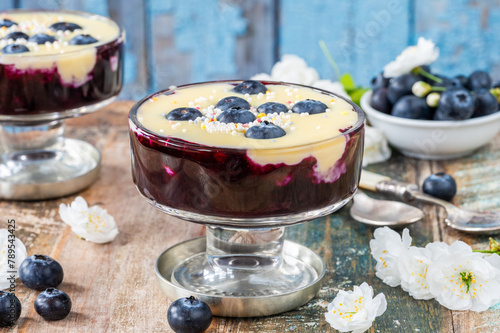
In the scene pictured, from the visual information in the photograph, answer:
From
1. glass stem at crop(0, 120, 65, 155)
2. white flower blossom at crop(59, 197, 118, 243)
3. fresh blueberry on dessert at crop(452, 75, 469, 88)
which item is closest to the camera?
white flower blossom at crop(59, 197, 118, 243)

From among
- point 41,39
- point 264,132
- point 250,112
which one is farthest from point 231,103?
point 41,39

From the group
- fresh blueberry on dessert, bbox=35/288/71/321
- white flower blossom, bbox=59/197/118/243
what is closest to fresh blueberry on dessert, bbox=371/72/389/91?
white flower blossom, bbox=59/197/118/243

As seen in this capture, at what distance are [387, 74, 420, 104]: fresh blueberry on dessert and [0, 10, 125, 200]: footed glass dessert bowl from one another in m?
0.68

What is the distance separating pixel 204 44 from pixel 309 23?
45cm

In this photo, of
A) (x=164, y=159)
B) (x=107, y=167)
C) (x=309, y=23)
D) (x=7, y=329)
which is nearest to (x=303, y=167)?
(x=164, y=159)

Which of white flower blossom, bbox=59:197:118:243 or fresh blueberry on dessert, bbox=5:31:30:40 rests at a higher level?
fresh blueberry on dessert, bbox=5:31:30:40

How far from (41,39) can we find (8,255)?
55 cm

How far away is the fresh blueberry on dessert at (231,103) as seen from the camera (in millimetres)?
1177

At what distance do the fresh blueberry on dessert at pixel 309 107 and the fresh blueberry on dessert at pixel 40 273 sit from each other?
49cm

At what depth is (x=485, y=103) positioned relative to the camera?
5.73 feet

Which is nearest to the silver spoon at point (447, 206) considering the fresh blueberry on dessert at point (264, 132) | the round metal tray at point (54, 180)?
the fresh blueberry on dessert at point (264, 132)

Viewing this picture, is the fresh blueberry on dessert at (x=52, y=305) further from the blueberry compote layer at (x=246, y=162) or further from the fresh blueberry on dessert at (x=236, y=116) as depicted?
the fresh blueberry on dessert at (x=236, y=116)

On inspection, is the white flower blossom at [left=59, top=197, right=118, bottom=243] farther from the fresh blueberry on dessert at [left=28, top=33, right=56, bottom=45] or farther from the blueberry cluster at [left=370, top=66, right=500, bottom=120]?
the blueberry cluster at [left=370, top=66, right=500, bottom=120]

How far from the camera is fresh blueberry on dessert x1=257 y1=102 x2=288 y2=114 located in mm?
1160
